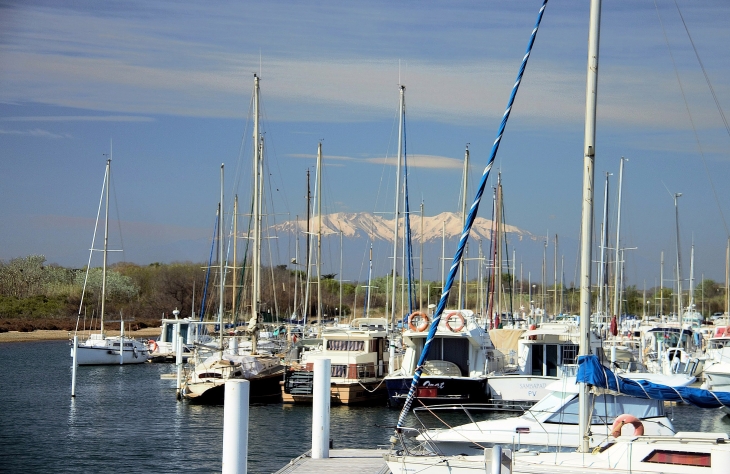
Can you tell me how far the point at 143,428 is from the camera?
31.2 metres

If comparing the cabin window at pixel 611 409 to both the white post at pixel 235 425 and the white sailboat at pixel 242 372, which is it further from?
the white sailboat at pixel 242 372

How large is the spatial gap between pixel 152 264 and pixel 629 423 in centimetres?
12979

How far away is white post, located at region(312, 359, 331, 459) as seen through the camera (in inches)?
717

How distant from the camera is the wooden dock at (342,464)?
677 inches

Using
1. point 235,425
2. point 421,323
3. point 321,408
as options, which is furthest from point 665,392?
point 421,323

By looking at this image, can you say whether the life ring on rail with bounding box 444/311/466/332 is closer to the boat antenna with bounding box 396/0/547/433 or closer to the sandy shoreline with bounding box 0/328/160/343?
the boat antenna with bounding box 396/0/547/433

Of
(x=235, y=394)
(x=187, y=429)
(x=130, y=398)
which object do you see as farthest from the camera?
(x=130, y=398)

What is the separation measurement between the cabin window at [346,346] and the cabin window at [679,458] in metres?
21.9

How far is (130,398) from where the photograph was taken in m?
40.1

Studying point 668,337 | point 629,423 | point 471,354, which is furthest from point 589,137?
point 668,337

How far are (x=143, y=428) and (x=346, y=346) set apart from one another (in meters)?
9.14

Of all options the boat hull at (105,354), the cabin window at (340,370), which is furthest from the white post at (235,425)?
the boat hull at (105,354)

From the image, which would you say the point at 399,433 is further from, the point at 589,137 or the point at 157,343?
the point at 157,343

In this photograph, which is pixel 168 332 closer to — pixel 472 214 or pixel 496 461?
pixel 472 214
